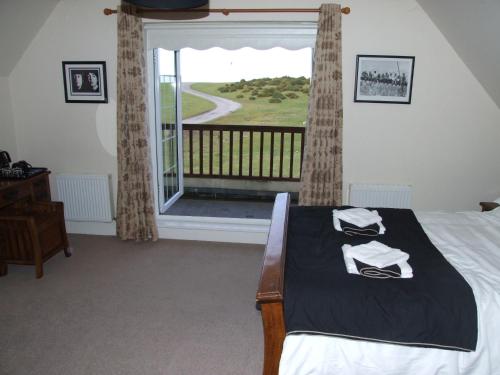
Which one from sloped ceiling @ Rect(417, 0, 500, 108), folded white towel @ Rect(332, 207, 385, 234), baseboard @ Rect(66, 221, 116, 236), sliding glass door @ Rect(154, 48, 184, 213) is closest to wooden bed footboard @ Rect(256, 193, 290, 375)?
folded white towel @ Rect(332, 207, 385, 234)

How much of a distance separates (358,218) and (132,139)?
2378 millimetres

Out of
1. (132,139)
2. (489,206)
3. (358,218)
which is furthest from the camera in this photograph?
(132,139)

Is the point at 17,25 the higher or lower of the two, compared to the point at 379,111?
higher

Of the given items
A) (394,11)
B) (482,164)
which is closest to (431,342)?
(482,164)

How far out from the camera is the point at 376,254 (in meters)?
2.17

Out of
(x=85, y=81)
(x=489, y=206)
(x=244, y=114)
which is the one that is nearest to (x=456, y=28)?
(x=489, y=206)

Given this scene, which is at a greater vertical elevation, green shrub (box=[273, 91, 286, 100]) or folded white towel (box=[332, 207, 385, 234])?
green shrub (box=[273, 91, 286, 100])

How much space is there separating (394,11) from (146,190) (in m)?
2.92

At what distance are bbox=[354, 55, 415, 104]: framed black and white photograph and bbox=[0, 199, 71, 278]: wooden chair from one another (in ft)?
9.96

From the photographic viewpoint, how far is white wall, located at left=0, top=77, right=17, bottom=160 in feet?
13.5

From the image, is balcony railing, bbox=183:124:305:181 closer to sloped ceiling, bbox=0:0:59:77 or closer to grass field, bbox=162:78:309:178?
grass field, bbox=162:78:309:178

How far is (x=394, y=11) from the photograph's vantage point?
3.63m

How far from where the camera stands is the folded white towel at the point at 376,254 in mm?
2082

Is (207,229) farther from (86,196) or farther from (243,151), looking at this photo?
(243,151)
